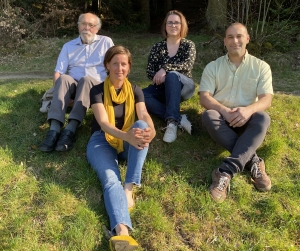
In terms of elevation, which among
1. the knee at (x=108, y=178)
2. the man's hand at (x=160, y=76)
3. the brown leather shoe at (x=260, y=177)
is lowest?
the brown leather shoe at (x=260, y=177)

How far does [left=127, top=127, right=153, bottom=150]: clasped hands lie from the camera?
3490 millimetres

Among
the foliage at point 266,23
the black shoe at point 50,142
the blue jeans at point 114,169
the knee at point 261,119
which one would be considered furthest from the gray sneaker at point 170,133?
the foliage at point 266,23

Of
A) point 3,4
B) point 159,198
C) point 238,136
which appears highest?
point 3,4

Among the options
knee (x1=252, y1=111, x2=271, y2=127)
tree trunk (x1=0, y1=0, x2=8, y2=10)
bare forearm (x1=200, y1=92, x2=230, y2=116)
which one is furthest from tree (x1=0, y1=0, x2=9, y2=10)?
knee (x1=252, y1=111, x2=271, y2=127)

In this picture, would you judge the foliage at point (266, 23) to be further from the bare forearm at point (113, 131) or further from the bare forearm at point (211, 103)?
the bare forearm at point (113, 131)

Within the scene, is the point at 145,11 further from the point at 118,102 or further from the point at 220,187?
the point at 220,187

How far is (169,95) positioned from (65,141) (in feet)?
5.02

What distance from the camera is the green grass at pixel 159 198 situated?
3.32 metres

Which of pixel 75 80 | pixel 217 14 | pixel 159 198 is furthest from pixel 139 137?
pixel 217 14

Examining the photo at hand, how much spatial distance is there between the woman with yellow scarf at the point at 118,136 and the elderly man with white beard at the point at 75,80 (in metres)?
0.46

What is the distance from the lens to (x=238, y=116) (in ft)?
13.2

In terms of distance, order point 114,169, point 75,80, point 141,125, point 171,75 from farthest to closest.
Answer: point 75,80
point 171,75
point 114,169
point 141,125

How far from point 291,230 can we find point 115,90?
98.0 inches

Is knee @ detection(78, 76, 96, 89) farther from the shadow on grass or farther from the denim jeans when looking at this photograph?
the denim jeans
